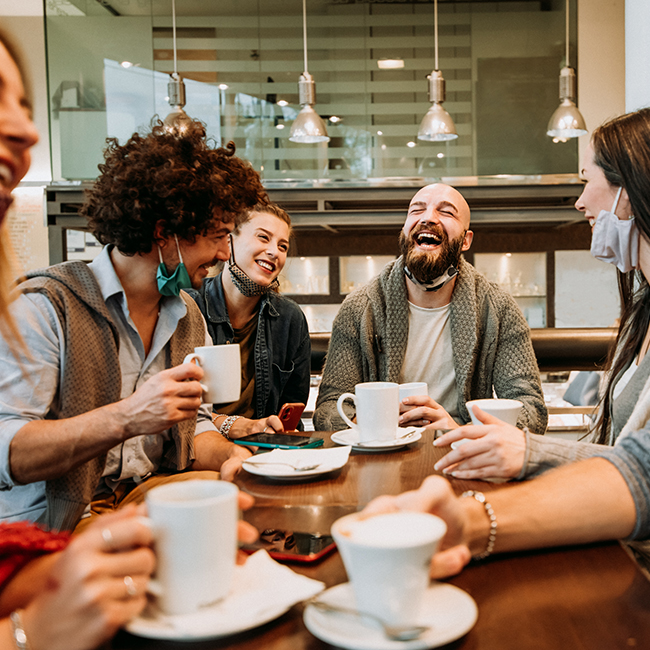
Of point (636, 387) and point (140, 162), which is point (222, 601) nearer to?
point (636, 387)

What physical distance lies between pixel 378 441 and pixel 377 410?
82 mm

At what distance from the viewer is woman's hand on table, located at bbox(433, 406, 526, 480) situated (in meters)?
1.06

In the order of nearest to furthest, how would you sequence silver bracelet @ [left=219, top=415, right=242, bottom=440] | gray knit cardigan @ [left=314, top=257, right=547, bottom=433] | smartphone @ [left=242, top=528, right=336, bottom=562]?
smartphone @ [left=242, top=528, right=336, bottom=562], silver bracelet @ [left=219, top=415, right=242, bottom=440], gray knit cardigan @ [left=314, top=257, right=547, bottom=433]

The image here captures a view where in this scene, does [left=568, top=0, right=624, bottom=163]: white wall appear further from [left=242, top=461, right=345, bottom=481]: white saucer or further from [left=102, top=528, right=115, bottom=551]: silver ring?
[left=102, top=528, right=115, bottom=551]: silver ring

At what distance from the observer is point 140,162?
1.61 meters

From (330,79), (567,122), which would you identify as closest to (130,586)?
(567,122)

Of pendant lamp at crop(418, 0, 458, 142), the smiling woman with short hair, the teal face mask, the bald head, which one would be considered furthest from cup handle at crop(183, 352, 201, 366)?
pendant lamp at crop(418, 0, 458, 142)

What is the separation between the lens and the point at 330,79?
541 centimetres

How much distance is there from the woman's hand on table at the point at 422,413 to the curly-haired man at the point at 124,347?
1.56 ft

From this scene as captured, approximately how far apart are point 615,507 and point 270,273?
1811 mm

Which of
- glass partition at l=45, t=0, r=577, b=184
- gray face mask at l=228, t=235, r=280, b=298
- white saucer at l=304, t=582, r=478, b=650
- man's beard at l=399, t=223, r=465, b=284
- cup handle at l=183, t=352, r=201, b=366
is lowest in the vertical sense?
white saucer at l=304, t=582, r=478, b=650

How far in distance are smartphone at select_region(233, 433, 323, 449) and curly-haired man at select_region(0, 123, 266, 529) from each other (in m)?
0.05

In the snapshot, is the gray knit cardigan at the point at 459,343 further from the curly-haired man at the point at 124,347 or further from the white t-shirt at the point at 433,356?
the curly-haired man at the point at 124,347

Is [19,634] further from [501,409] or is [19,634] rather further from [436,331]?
[436,331]
